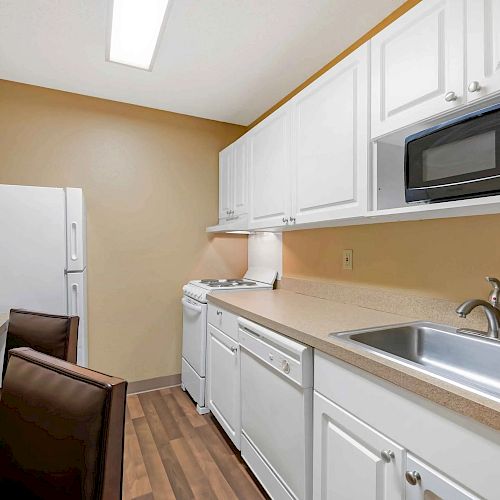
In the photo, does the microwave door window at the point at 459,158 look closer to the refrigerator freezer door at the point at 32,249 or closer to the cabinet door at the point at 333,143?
the cabinet door at the point at 333,143

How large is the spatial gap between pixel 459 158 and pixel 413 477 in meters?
0.97

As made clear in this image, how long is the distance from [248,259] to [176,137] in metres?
1.33

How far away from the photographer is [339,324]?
1438 millimetres

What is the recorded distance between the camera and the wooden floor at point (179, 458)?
1.67 metres

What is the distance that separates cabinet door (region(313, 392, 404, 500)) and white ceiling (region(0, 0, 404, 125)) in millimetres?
1855

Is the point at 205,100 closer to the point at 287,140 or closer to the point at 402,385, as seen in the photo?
the point at 287,140

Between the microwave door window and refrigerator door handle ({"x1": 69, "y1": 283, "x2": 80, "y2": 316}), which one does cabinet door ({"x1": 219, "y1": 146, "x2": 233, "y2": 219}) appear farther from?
the microwave door window

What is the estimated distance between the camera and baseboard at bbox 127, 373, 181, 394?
2.78m

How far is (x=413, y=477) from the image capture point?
856 millimetres

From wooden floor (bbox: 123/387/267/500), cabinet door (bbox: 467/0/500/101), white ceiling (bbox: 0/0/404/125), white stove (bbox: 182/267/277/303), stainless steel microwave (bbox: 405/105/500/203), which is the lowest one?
wooden floor (bbox: 123/387/267/500)

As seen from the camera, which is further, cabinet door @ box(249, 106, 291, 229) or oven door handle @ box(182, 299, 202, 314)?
oven door handle @ box(182, 299, 202, 314)

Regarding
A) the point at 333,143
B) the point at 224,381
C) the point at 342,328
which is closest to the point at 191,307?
the point at 224,381

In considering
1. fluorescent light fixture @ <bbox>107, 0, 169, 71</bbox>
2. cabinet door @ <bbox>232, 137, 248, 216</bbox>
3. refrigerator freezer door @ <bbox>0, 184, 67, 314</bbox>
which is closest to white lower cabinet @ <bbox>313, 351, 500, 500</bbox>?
cabinet door @ <bbox>232, 137, 248, 216</bbox>

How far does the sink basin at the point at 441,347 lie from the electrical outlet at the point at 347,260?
64 centimetres
